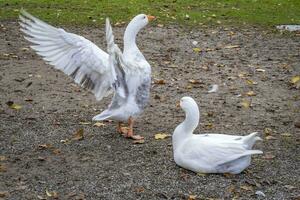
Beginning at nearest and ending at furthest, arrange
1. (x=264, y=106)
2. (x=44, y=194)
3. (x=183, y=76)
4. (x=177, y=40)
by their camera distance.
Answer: (x=44, y=194)
(x=264, y=106)
(x=183, y=76)
(x=177, y=40)

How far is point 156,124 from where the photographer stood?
7.22m

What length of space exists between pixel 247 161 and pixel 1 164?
103 inches

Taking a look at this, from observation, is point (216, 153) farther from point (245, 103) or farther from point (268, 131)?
point (245, 103)

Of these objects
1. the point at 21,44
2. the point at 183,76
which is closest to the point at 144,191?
the point at 183,76

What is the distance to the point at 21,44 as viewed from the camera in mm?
11102

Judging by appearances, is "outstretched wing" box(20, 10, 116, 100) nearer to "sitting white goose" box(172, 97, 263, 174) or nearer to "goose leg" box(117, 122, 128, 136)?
"goose leg" box(117, 122, 128, 136)

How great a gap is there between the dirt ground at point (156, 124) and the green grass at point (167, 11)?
84.8 inches

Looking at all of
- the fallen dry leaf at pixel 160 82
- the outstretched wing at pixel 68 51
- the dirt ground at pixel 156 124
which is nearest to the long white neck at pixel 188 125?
the dirt ground at pixel 156 124

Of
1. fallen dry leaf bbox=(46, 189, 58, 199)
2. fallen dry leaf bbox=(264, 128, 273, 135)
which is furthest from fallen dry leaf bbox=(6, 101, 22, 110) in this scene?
fallen dry leaf bbox=(264, 128, 273, 135)

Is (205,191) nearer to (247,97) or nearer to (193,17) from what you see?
(247,97)

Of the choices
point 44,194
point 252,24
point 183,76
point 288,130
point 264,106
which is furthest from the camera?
point 252,24

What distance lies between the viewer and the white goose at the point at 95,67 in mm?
6324

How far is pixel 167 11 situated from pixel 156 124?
8460 mm

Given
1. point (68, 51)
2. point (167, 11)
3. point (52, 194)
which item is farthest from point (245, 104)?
point (167, 11)
